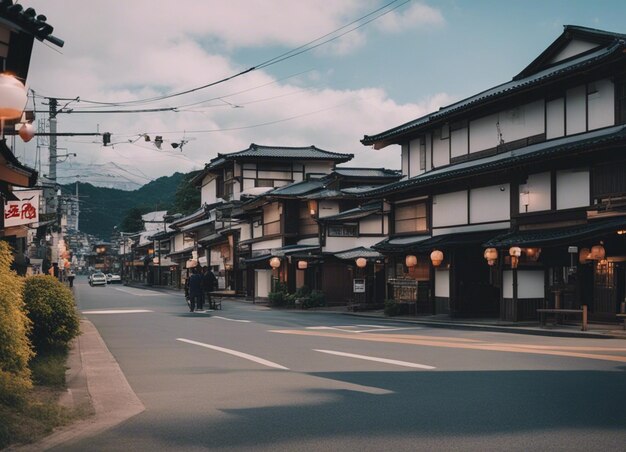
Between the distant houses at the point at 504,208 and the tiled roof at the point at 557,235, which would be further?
the distant houses at the point at 504,208

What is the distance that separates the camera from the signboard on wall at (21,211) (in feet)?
57.9

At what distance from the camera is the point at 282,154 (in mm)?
58406

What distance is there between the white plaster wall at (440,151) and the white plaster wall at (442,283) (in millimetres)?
5412

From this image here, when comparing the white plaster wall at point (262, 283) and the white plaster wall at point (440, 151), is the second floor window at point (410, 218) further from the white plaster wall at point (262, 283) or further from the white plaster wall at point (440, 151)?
the white plaster wall at point (262, 283)

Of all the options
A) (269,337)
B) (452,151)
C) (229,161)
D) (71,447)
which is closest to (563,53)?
(452,151)

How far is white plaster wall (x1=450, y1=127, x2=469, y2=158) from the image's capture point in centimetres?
3090

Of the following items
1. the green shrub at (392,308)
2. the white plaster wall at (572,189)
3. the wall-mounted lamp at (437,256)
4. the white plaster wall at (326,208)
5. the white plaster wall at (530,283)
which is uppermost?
the white plaster wall at (326,208)

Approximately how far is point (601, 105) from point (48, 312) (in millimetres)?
19642

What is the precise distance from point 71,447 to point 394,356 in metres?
8.56

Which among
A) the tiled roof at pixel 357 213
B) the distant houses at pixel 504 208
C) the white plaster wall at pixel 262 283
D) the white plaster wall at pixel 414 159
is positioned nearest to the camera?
the distant houses at pixel 504 208

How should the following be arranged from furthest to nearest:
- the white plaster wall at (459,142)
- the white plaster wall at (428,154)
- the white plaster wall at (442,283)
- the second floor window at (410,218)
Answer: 1. the white plaster wall at (428,154)
2. the second floor window at (410,218)
3. the white plaster wall at (459,142)
4. the white plaster wall at (442,283)

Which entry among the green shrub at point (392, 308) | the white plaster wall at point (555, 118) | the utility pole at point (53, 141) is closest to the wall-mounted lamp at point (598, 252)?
the white plaster wall at point (555, 118)

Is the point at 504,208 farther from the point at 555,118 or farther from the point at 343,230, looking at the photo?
the point at 343,230

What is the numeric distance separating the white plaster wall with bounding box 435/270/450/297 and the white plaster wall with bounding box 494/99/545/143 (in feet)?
Result: 21.3
